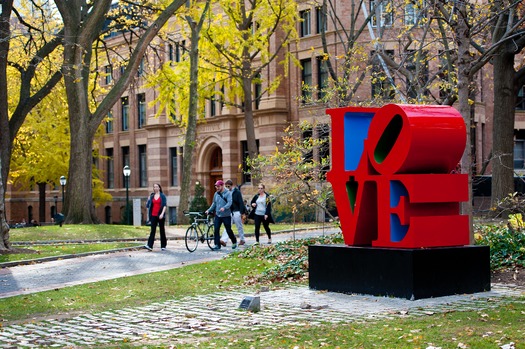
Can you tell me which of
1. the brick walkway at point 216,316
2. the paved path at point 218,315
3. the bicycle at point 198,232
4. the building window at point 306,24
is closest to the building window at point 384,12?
the bicycle at point 198,232

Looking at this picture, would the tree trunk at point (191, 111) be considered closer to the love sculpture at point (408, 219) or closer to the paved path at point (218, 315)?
the paved path at point (218, 315)

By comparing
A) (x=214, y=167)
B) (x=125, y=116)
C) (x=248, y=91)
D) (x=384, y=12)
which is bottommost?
(x=214, y=167)

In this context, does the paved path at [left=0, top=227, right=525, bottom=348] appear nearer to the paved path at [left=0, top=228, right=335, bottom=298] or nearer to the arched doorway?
the paved path at [left=0, top=228, right=335, bottom=298]

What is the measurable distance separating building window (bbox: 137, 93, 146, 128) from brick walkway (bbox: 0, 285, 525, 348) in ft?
154

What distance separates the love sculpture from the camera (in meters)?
12.3

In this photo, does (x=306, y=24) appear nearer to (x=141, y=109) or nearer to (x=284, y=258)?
(x=141, y=109)

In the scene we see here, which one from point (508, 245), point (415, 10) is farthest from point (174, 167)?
point (508, 245)

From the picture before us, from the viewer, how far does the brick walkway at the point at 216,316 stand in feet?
33.9

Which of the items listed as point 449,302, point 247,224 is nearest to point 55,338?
point 449,302

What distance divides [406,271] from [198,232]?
1256cm

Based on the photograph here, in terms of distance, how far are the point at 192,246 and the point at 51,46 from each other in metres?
11.8

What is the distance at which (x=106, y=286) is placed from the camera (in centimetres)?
1581

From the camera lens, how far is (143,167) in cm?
5944

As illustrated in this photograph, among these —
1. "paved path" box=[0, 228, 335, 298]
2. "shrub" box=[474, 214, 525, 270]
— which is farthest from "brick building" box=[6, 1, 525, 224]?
"shrub" box=[474, 214, 525, 270]
